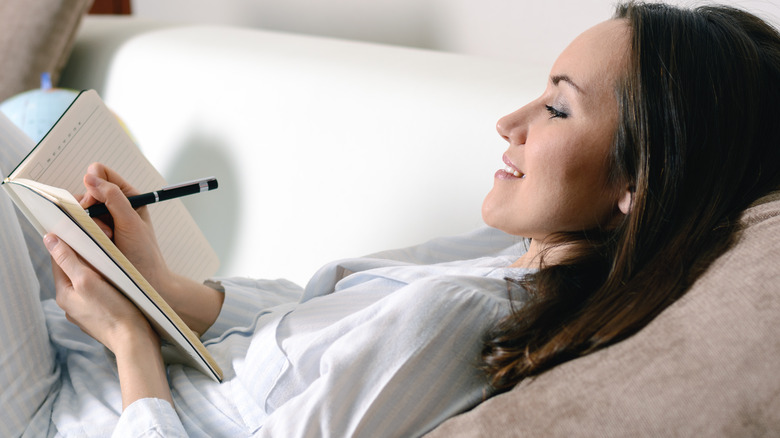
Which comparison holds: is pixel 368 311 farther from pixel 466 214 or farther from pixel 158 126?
pixel 158 126

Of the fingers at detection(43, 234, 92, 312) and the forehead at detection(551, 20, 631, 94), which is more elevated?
the forehead at detection(551, 20, 631, 94)

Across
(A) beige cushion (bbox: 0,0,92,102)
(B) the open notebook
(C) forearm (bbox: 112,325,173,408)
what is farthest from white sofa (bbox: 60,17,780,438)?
(C) forearm (bbox: 112,325,173,408)

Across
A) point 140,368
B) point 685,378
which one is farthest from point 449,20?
point 685,378

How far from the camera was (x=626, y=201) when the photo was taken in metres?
0.74

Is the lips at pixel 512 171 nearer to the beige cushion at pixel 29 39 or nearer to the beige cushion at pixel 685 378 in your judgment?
the beige cushion at pixel 685 378

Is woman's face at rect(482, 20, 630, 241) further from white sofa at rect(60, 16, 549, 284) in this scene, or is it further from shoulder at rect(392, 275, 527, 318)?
white sofa at rect(60, 16, 549, 284)

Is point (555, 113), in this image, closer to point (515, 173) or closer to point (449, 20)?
point (515, 173)

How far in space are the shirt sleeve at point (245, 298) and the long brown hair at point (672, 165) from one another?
43 centimetres

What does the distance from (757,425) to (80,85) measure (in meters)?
1.70

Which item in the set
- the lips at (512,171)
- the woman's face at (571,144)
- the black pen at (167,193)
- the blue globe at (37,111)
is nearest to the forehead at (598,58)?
the woman's face at (571,144)

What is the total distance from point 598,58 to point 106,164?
655 millimetres

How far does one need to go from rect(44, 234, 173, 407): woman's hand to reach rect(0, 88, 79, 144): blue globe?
28.0 inches

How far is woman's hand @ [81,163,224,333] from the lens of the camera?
34.2 inches

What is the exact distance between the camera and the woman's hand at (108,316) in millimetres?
806
